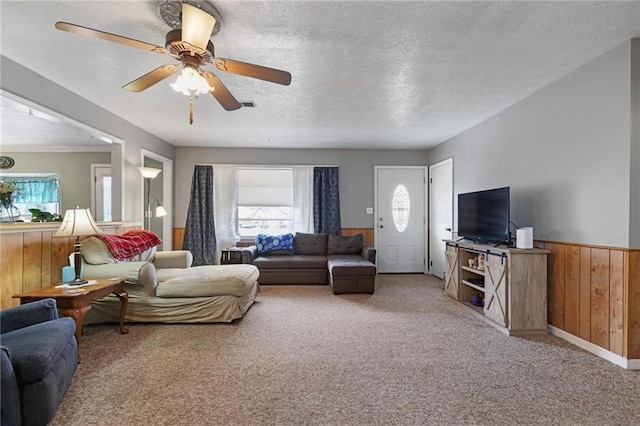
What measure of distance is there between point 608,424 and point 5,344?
11.1 ft

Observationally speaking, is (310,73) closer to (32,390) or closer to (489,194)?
(489,194)

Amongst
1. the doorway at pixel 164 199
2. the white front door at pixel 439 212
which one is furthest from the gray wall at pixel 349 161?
the doorway at pixel 164 199

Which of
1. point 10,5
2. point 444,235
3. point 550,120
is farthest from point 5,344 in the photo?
point 444,235

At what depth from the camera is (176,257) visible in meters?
4.44

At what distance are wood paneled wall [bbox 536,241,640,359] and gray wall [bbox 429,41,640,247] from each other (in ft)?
0.37

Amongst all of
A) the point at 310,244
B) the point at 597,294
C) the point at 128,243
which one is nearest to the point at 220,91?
the point at 128,243

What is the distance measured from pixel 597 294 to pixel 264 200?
5146mm

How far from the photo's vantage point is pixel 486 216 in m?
3.88

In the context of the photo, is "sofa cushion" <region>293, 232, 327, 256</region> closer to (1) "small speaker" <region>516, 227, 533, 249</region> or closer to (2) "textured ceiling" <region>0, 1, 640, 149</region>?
(2) "textured ceiling" <region>0, 1, 640, 149</region>

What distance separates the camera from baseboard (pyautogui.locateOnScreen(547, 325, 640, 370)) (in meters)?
2.52

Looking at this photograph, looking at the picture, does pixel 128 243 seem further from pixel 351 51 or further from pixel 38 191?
pixel 38 191

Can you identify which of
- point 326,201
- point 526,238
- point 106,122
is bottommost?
point 526,238

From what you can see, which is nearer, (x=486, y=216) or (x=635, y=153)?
(x=635, y=153)

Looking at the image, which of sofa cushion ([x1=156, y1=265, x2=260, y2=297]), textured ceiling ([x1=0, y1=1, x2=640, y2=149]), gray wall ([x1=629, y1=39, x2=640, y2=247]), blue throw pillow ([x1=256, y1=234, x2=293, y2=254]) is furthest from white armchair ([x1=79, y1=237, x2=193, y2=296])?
gray wall ([x1=629, y1=39, x2=640, y2=247])
